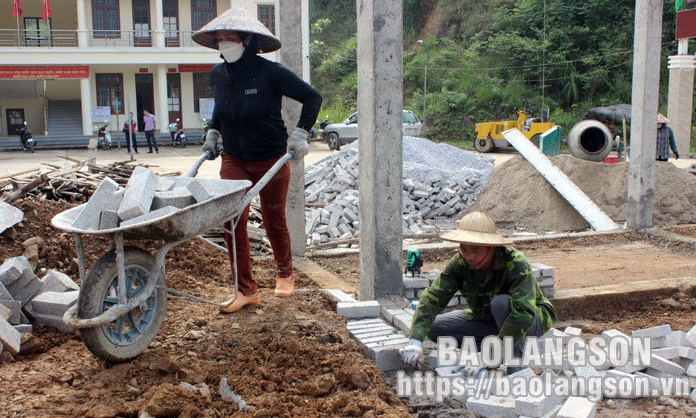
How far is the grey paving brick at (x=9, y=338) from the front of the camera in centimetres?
371

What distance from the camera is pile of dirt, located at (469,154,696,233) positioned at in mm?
9828

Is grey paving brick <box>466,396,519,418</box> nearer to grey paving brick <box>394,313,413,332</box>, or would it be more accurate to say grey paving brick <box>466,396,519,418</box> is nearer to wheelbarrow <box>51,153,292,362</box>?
grey paving brick <box>394,313,413,332</box>

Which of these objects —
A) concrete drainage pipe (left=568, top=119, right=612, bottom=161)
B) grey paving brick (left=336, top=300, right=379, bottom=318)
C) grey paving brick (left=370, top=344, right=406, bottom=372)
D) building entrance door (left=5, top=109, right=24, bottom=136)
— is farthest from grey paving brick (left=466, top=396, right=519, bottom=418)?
building entrance door (left=5, top=109, right=24, bottom=136)

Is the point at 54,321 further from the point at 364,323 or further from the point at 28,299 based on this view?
the point at 364,323

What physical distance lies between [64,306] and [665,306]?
4.51 meters

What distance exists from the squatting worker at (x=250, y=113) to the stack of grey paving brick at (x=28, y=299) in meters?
1.05

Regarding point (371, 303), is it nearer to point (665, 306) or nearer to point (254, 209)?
point (665, 306)

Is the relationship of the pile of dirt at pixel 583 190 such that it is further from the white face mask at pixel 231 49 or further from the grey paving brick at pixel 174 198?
the grey paving brick at pixel 174 198

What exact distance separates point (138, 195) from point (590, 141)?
9.68 m

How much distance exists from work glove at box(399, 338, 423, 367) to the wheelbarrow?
1327mm

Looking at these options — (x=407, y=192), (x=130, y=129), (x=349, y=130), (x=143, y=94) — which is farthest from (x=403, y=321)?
(x=143, y=94)

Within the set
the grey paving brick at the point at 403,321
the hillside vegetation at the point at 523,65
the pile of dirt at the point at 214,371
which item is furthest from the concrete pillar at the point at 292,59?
the hillside vegetation at the point at 523,65

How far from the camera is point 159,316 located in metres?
3.89

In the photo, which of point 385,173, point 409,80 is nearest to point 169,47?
point 409,80
